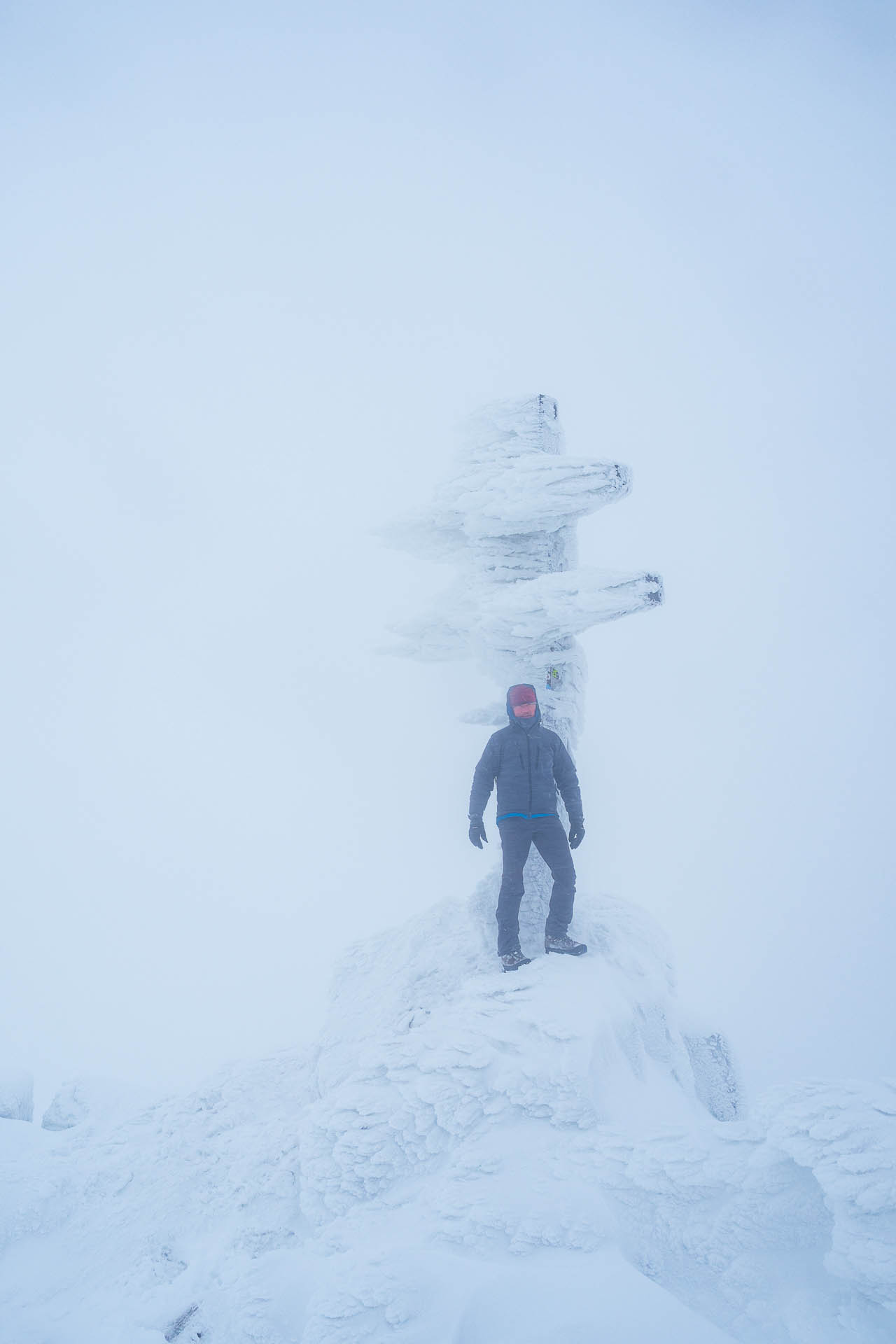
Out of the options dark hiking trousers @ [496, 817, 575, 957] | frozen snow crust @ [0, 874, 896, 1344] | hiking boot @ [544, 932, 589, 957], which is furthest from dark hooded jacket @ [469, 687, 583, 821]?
frozen snow crust @ [0, 874, 896, 1344]

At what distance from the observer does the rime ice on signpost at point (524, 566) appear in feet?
22.8

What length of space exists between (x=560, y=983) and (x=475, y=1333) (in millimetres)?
2708

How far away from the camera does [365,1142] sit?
4562 millimetres

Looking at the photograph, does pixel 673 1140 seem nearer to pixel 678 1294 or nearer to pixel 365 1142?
pixel 678 1294

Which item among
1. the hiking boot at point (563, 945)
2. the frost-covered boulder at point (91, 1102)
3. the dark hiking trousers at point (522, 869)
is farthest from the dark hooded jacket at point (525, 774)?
the frost-covered boulder at point (91, 1102)

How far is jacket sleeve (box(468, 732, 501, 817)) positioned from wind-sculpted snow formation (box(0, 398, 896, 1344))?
129cm

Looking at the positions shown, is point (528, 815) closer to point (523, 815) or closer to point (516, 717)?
point (523, 815)

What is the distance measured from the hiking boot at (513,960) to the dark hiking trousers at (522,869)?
0.12 feet

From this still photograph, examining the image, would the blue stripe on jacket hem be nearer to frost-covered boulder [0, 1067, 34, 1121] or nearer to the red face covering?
the red face covering

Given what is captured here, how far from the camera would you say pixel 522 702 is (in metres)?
6.43

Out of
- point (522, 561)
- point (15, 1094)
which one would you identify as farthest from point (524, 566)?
point (15, 1094)

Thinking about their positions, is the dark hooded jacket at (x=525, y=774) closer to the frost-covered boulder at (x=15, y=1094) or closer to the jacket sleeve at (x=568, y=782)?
the jacket sleeve at (x=568, y=782)

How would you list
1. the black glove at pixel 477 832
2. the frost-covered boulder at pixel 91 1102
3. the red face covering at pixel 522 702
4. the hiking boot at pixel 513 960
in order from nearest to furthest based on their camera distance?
the hiking boot at pixel 513 960, the black glove at pixel 477 832, the red face covering at pixel 522 702, the frost-covered boulder at pixel 91 1102

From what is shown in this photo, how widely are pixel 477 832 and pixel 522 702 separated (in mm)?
1318
